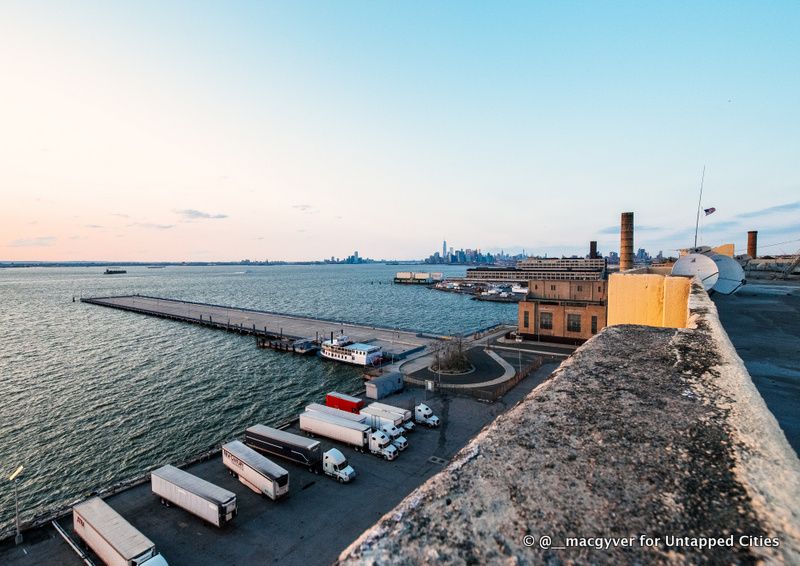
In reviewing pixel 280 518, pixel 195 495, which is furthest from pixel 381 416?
pixel 195 495

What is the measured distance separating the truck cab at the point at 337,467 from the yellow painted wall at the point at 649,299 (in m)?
16.0

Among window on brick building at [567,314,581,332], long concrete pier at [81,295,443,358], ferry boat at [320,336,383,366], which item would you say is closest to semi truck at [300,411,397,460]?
ferry boat at [320,336,383,366]

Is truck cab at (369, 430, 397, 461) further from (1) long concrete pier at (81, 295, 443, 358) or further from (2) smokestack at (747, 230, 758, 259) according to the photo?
(2) smokestack at (747, 230, 758, 259)

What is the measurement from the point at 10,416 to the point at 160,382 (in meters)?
11.0

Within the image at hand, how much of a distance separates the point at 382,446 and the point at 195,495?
390 inches

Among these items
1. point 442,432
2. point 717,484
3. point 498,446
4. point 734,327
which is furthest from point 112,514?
point 734,327

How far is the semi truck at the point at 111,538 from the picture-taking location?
14875 mm

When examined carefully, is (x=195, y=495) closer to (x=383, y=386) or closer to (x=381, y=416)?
(x=381, y=416)

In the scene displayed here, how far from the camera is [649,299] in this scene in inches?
400

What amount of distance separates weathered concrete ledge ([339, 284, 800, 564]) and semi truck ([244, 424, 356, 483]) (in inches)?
793

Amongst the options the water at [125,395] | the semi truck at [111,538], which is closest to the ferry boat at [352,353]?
the water at [125,395]

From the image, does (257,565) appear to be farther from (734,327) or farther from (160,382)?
(160,382)

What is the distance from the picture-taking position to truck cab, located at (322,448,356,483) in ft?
68.9

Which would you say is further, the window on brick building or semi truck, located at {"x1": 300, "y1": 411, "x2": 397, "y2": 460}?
the window on brick building
